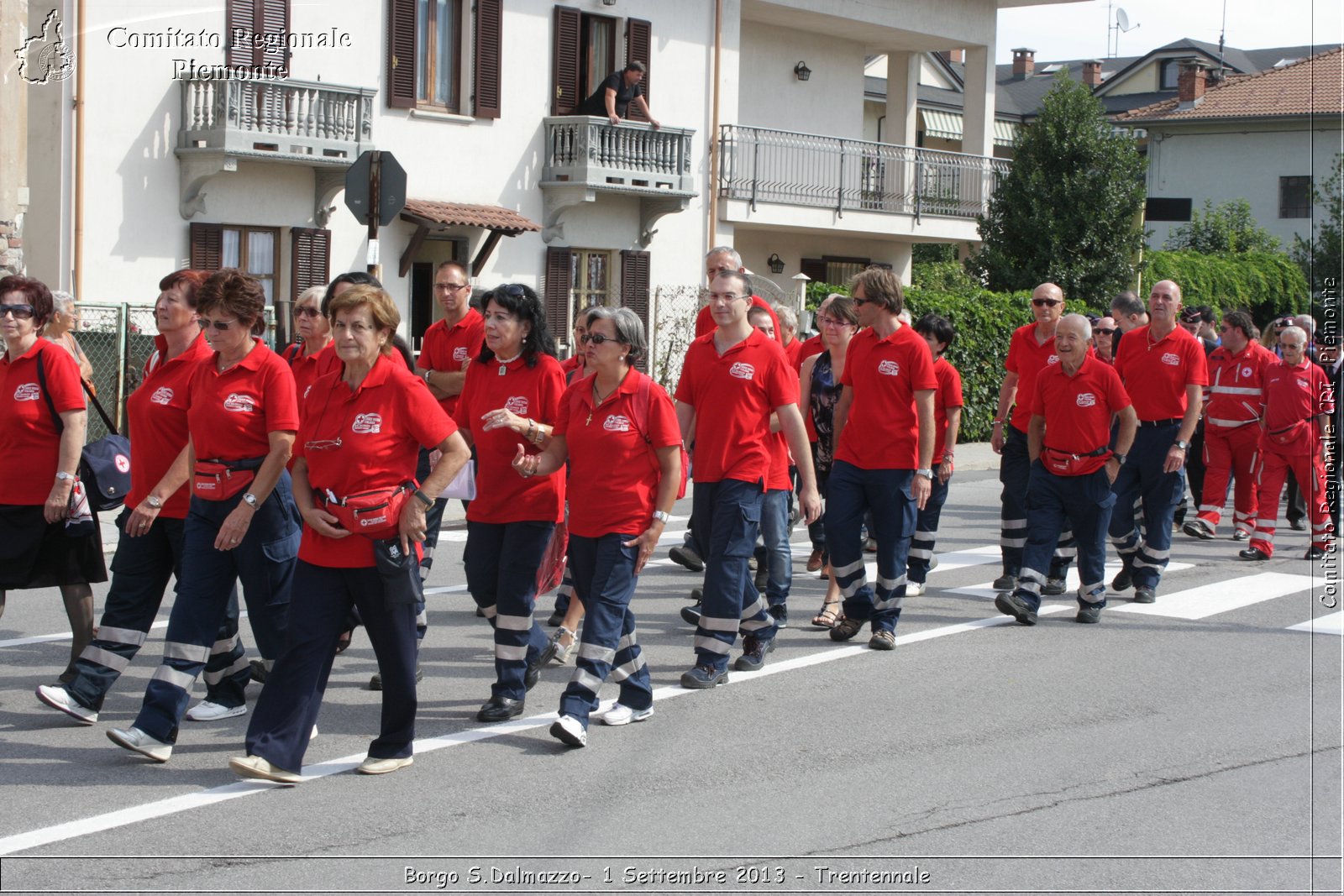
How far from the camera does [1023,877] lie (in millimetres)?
5238

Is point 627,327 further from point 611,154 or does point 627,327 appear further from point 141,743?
point 611,154

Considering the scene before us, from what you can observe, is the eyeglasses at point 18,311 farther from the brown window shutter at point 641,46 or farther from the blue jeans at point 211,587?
the brown window shutter at point 641,46

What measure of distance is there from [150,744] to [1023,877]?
3473 mm

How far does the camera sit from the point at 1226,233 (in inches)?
1710

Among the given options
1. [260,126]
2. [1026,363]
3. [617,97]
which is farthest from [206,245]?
[1026,363]

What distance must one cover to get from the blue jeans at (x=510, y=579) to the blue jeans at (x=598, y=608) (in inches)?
8.0

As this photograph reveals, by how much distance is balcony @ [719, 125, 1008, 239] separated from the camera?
26.7m

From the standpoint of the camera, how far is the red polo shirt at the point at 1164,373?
11.1m

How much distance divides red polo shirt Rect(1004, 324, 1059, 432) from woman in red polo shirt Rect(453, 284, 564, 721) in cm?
439

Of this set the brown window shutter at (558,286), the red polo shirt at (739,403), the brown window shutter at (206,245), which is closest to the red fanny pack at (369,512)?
the red polo shirt at (739,403)

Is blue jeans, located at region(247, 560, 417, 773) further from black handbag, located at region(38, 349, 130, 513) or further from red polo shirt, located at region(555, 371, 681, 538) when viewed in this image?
black handbag, located at region(38, 349, 130, 513)

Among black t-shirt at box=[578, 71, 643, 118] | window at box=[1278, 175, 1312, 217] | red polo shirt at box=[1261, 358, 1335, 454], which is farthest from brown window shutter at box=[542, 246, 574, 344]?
window at box=[1278, 175, 1312, 217]

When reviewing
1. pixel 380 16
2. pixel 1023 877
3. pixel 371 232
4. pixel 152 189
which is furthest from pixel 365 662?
pixel 380 16

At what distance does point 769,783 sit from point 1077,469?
4204mm
